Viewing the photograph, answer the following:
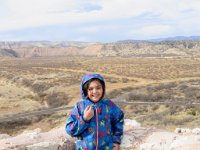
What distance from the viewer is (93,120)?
11.7 feet

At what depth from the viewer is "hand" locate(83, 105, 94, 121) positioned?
3.41 m

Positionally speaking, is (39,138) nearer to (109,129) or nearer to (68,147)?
(68,147)

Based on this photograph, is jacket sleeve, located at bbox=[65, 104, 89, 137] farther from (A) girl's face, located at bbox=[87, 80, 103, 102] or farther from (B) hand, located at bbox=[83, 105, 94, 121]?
(A) girl's face, located at bbox=[87, 80, 103, 102]

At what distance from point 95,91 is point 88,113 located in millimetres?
277

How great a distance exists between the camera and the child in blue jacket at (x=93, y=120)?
3549 millimetres

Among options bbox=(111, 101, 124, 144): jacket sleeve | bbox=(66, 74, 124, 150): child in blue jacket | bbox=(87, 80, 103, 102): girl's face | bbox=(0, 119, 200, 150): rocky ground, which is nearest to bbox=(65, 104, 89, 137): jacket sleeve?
bbox=(66, 74, 124, 150): child in blue jacket

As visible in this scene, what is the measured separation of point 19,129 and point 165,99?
36.2 feet

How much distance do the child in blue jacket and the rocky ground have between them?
257cm

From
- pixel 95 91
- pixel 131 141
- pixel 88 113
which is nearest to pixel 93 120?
pixel 88 113

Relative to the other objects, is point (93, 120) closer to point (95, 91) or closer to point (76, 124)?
point (76, 124)

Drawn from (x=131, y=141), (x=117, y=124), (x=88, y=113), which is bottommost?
(x=131, y=141)

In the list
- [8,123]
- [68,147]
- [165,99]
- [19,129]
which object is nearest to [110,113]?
[68,147]

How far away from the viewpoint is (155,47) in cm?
12731

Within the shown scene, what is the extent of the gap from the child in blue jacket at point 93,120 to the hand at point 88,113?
0.14ft
